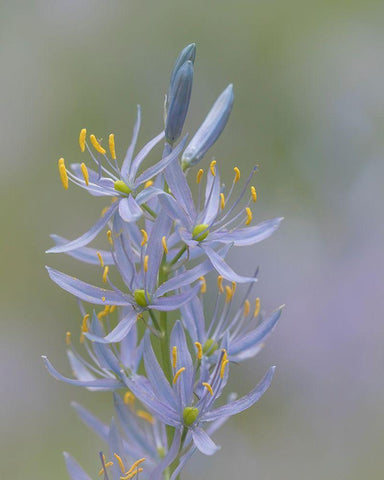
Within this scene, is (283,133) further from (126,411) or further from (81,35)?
(126,411)

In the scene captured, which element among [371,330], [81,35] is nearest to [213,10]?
[81,35]

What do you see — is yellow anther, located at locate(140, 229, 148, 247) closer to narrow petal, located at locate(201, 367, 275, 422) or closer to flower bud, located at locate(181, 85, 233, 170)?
flower bud, located at locate(181, 85, 233, 170)

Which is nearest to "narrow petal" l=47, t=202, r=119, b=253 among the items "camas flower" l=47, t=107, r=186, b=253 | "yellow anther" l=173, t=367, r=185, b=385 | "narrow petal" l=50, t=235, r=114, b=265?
"camas flower" l=47, t=107, r=186, b=253

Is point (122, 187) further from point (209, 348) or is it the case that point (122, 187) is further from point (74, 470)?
point (74, 470)

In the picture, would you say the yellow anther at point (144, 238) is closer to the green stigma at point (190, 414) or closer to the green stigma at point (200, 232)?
the green stigma at point (200, 232)

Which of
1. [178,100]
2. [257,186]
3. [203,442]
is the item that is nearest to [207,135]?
[178,100]
